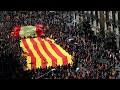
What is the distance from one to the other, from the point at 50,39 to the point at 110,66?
946 cm

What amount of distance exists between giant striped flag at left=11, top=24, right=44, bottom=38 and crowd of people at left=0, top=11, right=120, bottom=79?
0.73m

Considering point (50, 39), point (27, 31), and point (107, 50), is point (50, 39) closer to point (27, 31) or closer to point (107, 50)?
point (27, 31)

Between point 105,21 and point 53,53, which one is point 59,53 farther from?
point 105,21

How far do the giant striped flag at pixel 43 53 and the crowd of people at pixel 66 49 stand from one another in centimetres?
58

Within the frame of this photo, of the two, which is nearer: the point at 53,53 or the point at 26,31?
the point at 53,53

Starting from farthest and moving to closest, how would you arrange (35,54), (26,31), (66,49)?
(26,31) → (66,49) → (35,54)

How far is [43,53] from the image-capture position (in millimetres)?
28672

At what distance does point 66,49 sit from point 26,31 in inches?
313

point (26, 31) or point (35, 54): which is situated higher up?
point (26, 31)

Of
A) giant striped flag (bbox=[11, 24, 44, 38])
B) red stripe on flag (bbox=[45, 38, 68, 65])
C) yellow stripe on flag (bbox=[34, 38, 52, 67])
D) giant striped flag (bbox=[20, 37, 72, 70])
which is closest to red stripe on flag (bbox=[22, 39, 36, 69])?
giant striped flag (bbox=[20, 37, 72, 70])

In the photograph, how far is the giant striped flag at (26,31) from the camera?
34.5 meters

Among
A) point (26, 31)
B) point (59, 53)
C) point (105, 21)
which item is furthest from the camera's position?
point (105, 21)

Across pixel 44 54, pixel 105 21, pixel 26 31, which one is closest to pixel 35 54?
pixel 44 54

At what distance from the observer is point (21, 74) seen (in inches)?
922
